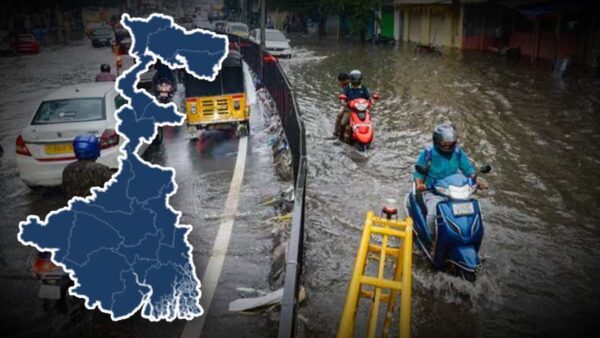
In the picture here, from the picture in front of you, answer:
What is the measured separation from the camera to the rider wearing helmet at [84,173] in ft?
15.6

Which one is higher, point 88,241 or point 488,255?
point 88,241

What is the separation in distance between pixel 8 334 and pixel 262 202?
4.09 m

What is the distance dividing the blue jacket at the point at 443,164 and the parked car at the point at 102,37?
4303 centimetres

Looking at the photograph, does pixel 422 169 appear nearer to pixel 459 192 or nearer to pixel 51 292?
pixel 459 192

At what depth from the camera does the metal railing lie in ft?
12.4

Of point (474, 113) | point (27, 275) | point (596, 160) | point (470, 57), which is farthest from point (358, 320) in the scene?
point (470, 57)

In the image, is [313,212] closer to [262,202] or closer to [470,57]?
[262,202]

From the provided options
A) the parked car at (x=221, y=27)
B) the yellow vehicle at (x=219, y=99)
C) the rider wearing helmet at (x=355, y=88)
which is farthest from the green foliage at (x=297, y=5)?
the rider wearing helmet at (x=355, y=88)

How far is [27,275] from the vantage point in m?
6.13

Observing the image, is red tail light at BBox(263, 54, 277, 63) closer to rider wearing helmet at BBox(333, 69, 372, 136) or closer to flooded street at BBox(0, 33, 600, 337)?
flooded street at BBox(0, 33, 600, 337)

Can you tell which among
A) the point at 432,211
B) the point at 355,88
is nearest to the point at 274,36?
the point at 355,88

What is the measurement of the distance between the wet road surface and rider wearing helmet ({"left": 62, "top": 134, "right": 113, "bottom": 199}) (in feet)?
4.64

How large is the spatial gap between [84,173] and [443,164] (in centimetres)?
390

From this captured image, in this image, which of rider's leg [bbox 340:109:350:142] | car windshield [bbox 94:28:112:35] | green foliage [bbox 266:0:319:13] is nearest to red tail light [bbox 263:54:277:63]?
rider's leg [bbox 340:109:350:142]
